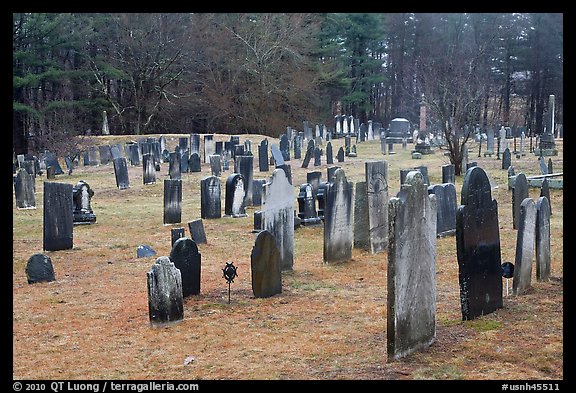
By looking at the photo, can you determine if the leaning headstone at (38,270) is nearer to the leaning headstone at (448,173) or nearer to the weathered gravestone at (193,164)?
the leaning headstone at (448,173)

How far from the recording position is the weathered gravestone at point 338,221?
1186cm

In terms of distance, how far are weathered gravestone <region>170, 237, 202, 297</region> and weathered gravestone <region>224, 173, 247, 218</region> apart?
26.1ft

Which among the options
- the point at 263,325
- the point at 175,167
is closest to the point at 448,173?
the point at 175,167

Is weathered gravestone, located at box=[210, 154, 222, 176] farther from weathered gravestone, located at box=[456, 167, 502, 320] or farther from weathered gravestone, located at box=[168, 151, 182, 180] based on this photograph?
weathered gravestone, located at box=[456, 167, 502, 320]

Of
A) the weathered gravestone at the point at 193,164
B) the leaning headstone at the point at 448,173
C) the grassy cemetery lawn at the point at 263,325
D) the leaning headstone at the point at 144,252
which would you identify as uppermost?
the weathered gravestone at the point at 193,164

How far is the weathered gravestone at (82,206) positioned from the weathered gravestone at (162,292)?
9.17m

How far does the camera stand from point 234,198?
17.5 meters

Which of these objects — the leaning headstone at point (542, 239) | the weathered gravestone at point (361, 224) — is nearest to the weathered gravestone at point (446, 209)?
the weathered gravestone at point (361, 224)

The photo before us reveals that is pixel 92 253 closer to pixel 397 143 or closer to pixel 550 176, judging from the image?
pixel 550 176

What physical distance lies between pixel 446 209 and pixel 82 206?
8.66 meters

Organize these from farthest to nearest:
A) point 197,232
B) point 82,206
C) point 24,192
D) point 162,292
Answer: point 24,192, point 82,206, point 197,232, point 162,292

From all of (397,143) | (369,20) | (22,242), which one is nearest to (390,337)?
(22,242)

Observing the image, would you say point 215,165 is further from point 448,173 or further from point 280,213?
point 280,213
